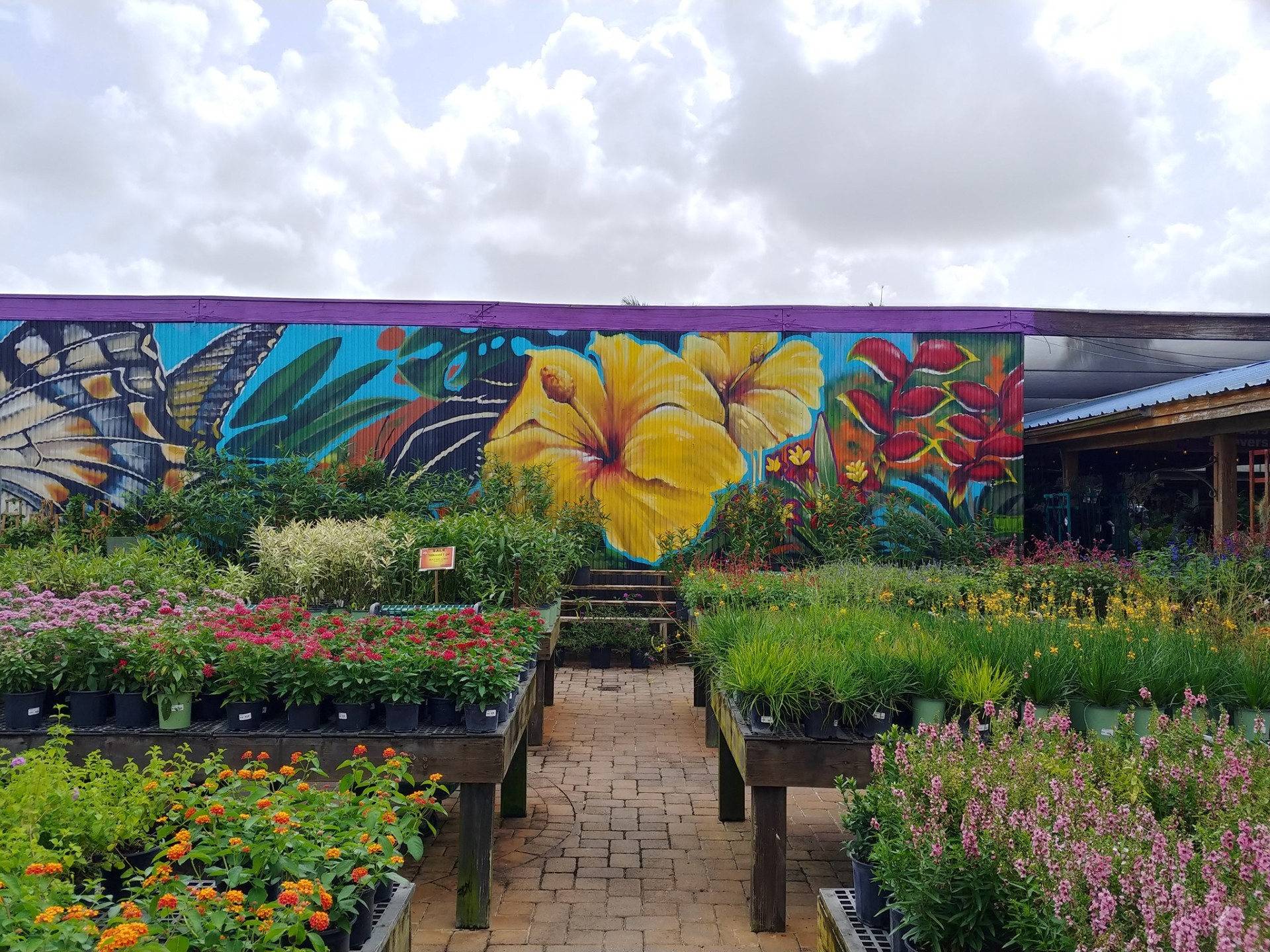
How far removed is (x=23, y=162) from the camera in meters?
10.0

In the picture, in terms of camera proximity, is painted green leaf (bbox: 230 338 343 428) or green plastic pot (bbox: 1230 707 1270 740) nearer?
green plastic pot (bbox: 1230 707 1270 740)

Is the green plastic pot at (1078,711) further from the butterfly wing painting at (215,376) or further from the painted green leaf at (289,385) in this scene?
the butterfly wing painting at (215,376)

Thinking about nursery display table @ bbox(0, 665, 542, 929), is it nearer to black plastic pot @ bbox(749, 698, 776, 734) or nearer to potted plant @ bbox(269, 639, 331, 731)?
potted plant @ bbox(269, 639, 331, 731)

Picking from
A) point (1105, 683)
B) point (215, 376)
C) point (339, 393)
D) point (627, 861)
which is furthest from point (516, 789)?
point (215, 376)

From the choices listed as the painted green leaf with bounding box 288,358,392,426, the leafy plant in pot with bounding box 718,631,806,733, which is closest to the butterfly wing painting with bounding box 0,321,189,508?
the painted green leaf with bounding box 288,358,392,426

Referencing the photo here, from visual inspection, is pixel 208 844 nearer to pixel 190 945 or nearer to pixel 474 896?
pixel 190 945

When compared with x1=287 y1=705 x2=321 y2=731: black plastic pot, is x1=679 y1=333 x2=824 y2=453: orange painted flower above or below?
above

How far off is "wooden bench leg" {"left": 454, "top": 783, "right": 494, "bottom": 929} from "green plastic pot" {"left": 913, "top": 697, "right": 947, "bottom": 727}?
183 cm

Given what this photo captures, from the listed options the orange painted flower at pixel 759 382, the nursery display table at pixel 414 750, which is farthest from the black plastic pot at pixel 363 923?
the orange painted flower at pixel 759 382

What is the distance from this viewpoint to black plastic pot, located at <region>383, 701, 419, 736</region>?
322 cm

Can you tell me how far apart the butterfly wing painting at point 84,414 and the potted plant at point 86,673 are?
7.81m

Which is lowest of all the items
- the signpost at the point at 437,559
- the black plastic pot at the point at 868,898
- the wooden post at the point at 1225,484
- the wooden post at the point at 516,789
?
the wooden post at the point at 516,789

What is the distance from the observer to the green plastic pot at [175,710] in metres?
3.22

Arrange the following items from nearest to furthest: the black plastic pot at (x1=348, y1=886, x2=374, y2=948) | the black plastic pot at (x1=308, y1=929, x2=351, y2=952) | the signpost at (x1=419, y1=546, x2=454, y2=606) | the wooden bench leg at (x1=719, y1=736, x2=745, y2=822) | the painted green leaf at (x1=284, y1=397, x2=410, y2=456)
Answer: the black plastic pot at (x1=308, y1=929, x2=351, y2=952)
the black plastic pot at (x1=348, y1=886, x2=374, y2=948)
the wooden bench leg at (x1=719, y1=736, x2=745, y2=822)
the signpost at (x1=419, y1=546, x2=454, y2=606)
the painted green leaf at (x1=284, y1=397, x2=410, y2=456)
